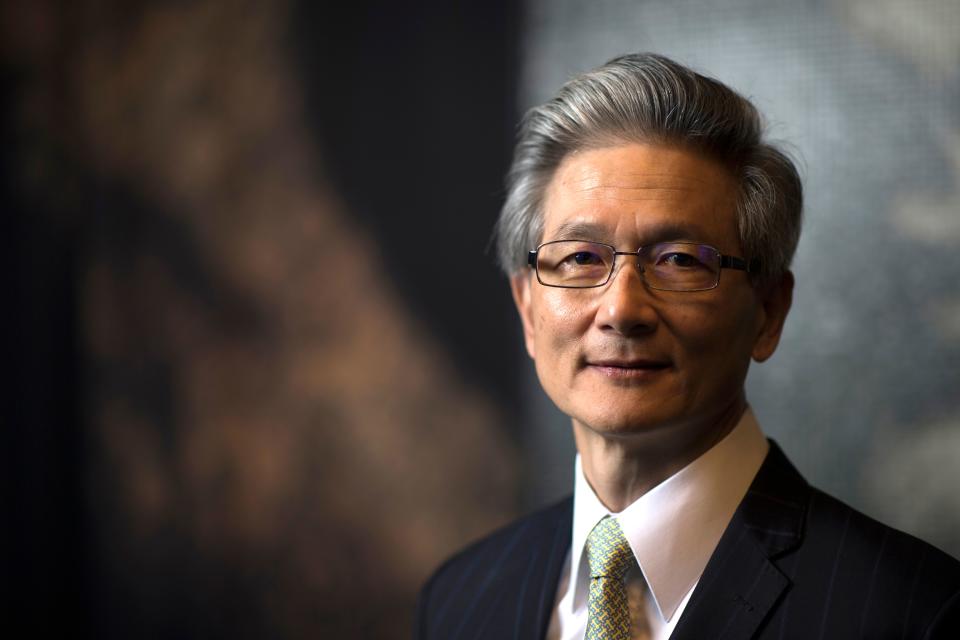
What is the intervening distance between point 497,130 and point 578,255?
1018 mm

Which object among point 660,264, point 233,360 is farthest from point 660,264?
point 233,360

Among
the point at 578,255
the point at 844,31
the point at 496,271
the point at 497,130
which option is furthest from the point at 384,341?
the point at 844,31

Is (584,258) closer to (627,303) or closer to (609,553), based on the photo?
(627,303)

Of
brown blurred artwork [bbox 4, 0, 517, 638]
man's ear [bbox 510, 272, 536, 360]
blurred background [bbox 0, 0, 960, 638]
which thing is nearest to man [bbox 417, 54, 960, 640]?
man's ear [bbox 510, 272, 536, 360]

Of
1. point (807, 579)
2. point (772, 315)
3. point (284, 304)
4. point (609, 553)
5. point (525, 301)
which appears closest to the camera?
point (807, 579)

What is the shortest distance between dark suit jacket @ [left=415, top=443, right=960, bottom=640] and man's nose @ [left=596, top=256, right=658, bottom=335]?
32cm

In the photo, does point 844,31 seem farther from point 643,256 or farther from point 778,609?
point 778,609

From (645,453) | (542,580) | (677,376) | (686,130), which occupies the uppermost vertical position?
(686,130)

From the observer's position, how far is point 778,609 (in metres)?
1.34

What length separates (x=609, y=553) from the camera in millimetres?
1464

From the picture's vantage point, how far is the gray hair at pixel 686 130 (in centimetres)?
148

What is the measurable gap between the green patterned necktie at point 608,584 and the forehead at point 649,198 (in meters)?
0.45

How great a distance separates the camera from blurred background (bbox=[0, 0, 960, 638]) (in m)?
2.38

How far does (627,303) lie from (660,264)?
9cm
